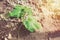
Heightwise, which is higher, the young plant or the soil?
the young plant

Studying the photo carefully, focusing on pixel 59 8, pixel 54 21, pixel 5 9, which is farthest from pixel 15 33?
pixel 59 8

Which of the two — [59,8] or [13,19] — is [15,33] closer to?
[13,19]

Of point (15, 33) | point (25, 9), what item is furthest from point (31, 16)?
point (15, 33)

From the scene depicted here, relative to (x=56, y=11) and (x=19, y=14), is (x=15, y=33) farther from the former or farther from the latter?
(x=56, y=11)

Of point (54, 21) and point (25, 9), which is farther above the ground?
point (25, 9)

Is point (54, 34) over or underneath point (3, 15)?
underneath

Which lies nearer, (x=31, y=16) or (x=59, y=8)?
(x=31, y=16)

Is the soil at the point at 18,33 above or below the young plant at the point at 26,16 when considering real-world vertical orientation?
below

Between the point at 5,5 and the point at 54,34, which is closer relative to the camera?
the point at 54,34

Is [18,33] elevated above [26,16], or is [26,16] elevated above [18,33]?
[26,16]
